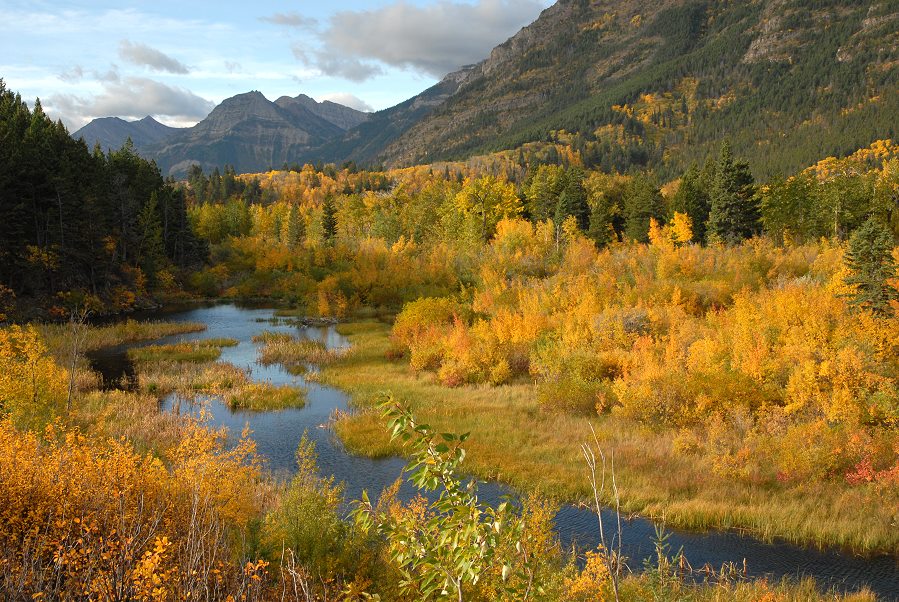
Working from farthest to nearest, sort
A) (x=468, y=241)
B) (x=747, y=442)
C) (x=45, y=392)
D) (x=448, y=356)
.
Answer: (x=468, y=241) < (x=448, y=356) < (x=747, y=442) < (x=45, y=392)

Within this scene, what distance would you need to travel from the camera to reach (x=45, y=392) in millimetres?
19531

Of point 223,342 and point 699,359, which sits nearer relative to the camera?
point 699,359

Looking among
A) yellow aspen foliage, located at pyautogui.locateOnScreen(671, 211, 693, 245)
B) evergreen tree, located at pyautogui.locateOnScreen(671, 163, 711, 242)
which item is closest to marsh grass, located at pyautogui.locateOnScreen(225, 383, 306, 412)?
yellow aspen foliage, located at pyautogui.locateOnScreen(671, 211, 693, 245)

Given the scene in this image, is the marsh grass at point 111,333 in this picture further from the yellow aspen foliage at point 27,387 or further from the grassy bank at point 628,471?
the grassy bank at point 628,471

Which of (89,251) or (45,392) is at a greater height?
(89,251)

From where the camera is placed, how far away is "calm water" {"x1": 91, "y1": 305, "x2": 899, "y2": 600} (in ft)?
49.6

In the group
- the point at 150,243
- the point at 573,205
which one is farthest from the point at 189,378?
the point at 573,205

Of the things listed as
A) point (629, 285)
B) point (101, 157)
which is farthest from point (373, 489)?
point (101, 157)

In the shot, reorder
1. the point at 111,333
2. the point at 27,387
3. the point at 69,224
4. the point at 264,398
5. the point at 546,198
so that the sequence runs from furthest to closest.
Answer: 1. the point at 546,198
2. the point at 69,224
3. the point at 111,333
4. the point at 264,398
5. the point at 27,387

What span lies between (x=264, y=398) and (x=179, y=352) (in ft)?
50.1

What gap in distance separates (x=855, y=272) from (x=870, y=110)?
637 feet

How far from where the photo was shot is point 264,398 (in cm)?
3102

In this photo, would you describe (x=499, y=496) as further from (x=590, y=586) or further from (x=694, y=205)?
(x=694, y=205)

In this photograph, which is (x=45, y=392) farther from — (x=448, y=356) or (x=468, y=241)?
(x=468, y=241)
